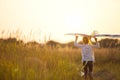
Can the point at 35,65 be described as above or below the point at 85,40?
below

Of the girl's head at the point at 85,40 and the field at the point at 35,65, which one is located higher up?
the girl's head at the point at 85,40

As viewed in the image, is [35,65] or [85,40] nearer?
[35,65]

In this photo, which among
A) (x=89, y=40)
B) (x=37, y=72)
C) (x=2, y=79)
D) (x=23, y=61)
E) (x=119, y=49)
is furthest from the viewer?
(x=119, y=49)

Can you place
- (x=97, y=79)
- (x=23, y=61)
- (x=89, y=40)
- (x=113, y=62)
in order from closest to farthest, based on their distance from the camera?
(x=23, y=61), (x=89, y=40), (x=97, y=79), (x=113, y=62)

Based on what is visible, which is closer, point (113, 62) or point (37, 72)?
point (37, 72)

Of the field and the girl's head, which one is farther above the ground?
the girl's head

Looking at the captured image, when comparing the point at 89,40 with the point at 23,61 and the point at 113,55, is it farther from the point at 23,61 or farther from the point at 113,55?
the point at 113,55

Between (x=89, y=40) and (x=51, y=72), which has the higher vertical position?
(x=89, y=40)

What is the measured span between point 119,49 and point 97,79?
6.52 metres

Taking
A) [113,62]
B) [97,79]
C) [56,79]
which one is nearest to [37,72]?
[56,79]

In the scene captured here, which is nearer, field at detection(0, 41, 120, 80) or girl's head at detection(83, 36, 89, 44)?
field at detection(0, 41, 120, 80)

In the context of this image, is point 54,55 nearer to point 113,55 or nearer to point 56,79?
point 56,79

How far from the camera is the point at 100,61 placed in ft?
59.7

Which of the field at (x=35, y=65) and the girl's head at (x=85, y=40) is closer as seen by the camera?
the field at (x=35, y=65)
